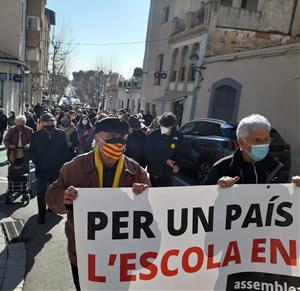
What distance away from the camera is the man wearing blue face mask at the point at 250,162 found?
2734 mm

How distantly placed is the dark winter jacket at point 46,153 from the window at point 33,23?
81.1 ft

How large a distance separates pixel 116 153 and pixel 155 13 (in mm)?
35224

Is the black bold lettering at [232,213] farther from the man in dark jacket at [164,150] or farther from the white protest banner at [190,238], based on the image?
the man in dark jacket at [164,150]

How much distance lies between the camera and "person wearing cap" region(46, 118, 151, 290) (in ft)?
8.84

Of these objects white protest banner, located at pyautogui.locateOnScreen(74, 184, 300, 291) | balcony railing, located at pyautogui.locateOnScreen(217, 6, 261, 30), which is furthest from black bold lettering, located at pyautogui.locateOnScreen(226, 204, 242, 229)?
balcony railing, located at pyautogui.locateOnScreen(217, 6, 261, 30)

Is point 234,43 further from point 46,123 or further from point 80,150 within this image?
point 46,123

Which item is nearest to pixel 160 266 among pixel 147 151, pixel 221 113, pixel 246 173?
pixel 246 173

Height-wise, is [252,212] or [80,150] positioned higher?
[252,212]

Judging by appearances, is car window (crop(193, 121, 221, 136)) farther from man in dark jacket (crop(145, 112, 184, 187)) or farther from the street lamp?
the street lamp

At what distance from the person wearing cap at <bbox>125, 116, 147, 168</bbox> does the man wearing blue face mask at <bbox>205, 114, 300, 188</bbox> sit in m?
3.11

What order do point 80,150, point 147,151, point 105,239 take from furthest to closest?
1. point 80,150
2. point 147,151
3. point 105,239

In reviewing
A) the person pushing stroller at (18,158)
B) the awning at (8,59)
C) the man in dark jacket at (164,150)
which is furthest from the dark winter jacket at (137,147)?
the awning at (8,59)

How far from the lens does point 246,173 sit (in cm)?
→ 287

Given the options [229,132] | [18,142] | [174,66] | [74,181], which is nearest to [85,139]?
[18,142]
